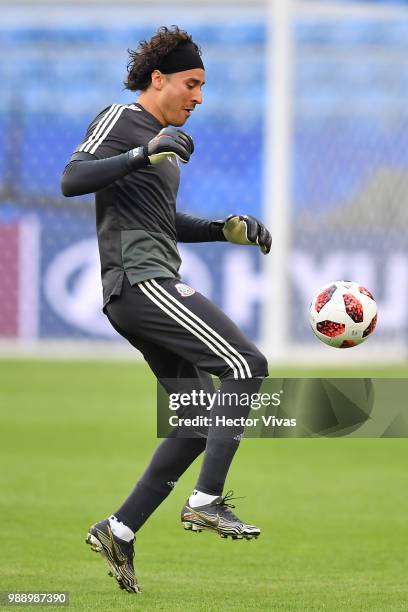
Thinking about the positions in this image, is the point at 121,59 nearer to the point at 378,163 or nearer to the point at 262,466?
the point at 378,163

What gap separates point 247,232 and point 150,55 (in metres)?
0.84

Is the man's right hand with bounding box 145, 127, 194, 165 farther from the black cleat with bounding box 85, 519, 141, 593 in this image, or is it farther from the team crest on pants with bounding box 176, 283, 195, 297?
the black cleat with bounding box 85, 519, 141, 593

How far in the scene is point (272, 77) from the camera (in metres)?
16.1

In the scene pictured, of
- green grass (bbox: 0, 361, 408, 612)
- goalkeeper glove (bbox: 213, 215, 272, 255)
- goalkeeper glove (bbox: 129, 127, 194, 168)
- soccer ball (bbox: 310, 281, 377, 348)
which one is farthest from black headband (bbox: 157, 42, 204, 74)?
green grass (bbox: 0, 361, 408, 612)

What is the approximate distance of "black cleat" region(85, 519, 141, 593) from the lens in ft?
18.5

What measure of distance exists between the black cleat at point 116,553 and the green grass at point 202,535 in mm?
61

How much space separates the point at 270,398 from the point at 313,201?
435 inches

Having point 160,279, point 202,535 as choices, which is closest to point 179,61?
point 160,279

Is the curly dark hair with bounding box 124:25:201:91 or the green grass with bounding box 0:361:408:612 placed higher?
the curly dark hair with bounding box 124:25:201:91

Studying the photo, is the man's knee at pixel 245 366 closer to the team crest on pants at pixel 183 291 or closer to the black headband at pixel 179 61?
the team crest on pants at pixel 183 291

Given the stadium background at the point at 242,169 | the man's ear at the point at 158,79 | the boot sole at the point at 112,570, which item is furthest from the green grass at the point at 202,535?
the stadium background at the point at 242,169

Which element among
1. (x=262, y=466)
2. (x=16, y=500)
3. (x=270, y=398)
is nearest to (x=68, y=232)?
(x=262, y=466)

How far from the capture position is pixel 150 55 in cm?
565

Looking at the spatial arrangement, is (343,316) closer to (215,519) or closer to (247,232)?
(247,232)
